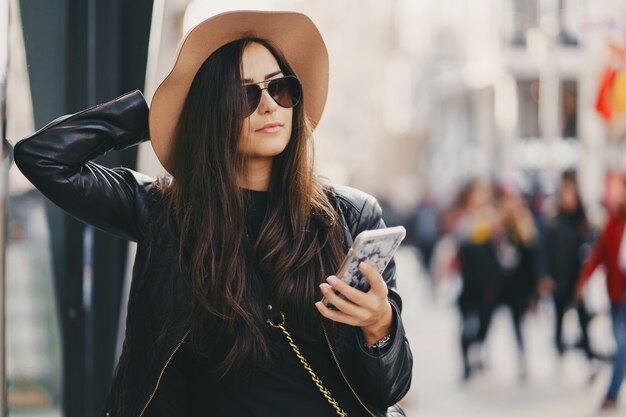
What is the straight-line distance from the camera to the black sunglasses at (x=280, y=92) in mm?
2428

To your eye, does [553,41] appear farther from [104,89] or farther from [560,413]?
[104,89]

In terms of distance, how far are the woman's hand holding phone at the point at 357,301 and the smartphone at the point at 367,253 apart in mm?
15

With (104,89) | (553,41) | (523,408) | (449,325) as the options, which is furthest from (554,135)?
(104,89)

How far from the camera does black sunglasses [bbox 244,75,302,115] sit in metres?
2.43

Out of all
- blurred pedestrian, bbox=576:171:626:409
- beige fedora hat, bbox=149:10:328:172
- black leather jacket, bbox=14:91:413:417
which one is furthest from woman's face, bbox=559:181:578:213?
black leather jacket, bbox=14:91:413:417

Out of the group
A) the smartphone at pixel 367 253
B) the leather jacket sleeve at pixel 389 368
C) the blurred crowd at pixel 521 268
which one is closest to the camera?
the smartphone at pixel 367 253

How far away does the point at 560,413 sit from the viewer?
818 centimetres

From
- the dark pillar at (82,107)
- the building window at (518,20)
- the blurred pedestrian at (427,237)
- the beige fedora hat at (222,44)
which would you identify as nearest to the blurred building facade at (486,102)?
the building window at (518,20)

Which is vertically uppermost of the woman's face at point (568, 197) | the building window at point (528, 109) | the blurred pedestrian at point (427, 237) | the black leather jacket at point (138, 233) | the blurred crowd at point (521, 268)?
the black leather jacket at point (138, 233)

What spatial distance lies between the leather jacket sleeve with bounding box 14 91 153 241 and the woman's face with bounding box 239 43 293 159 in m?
0.29

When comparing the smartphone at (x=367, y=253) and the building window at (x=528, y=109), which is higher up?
the smartphone at (x=367, y=253)

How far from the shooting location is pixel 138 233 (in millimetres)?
2457

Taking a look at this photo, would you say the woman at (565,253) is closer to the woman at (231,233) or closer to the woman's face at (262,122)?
the woman at (231,233)

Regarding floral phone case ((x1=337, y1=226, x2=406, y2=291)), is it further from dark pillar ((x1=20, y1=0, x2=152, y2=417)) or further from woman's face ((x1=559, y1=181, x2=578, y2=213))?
woman's face ((x1=559, y1=181, x2=578, y2=213))
